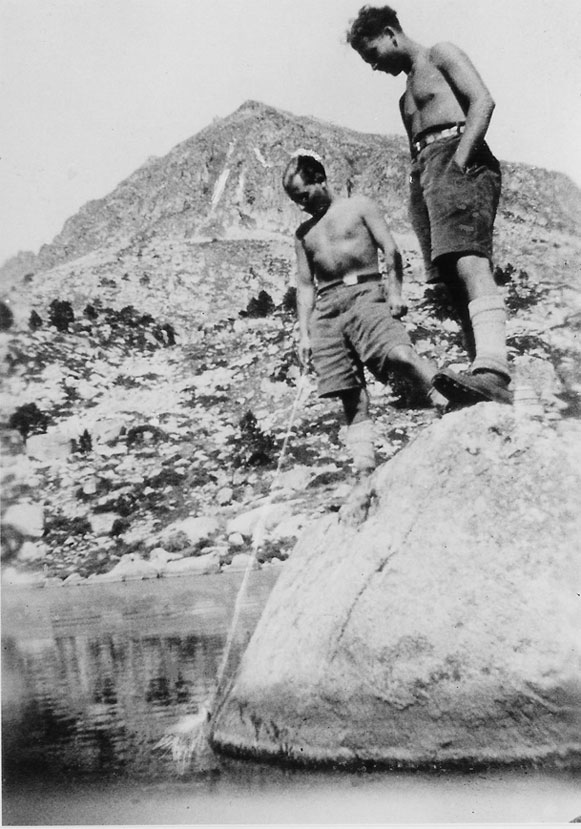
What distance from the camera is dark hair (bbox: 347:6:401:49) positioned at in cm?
316

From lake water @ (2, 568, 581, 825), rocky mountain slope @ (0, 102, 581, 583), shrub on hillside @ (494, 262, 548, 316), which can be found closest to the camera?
lake water @ (2, 568, 581, 825)

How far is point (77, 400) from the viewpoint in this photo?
12.2 feet

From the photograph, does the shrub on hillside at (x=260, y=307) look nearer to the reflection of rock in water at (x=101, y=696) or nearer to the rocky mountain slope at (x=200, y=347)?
the rocky mountain slope at (x=200, y=347)

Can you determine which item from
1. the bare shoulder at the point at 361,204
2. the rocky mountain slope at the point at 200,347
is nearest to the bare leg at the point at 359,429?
the rocky mountain slope at the point at 200,347

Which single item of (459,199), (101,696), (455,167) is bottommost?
(101,696)

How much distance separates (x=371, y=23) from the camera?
316cm

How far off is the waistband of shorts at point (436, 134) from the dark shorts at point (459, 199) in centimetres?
2

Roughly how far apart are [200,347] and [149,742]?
177cm

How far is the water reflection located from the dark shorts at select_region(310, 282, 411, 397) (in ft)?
2.93

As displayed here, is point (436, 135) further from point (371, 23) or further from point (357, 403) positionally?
point (357, 403)

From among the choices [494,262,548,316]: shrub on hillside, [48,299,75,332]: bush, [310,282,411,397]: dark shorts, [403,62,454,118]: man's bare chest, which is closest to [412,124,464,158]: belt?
[403,62,454,118]: man's bare chest

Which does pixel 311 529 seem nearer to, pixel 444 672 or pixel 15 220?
pixel 444 672

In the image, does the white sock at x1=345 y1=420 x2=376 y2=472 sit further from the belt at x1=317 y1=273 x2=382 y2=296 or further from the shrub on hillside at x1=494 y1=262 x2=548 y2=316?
the shrub on hillside at x1=494 y1=262 x2=548 y2=316

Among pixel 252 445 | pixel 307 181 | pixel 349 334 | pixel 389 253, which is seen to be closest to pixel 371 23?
pixel 307 181
